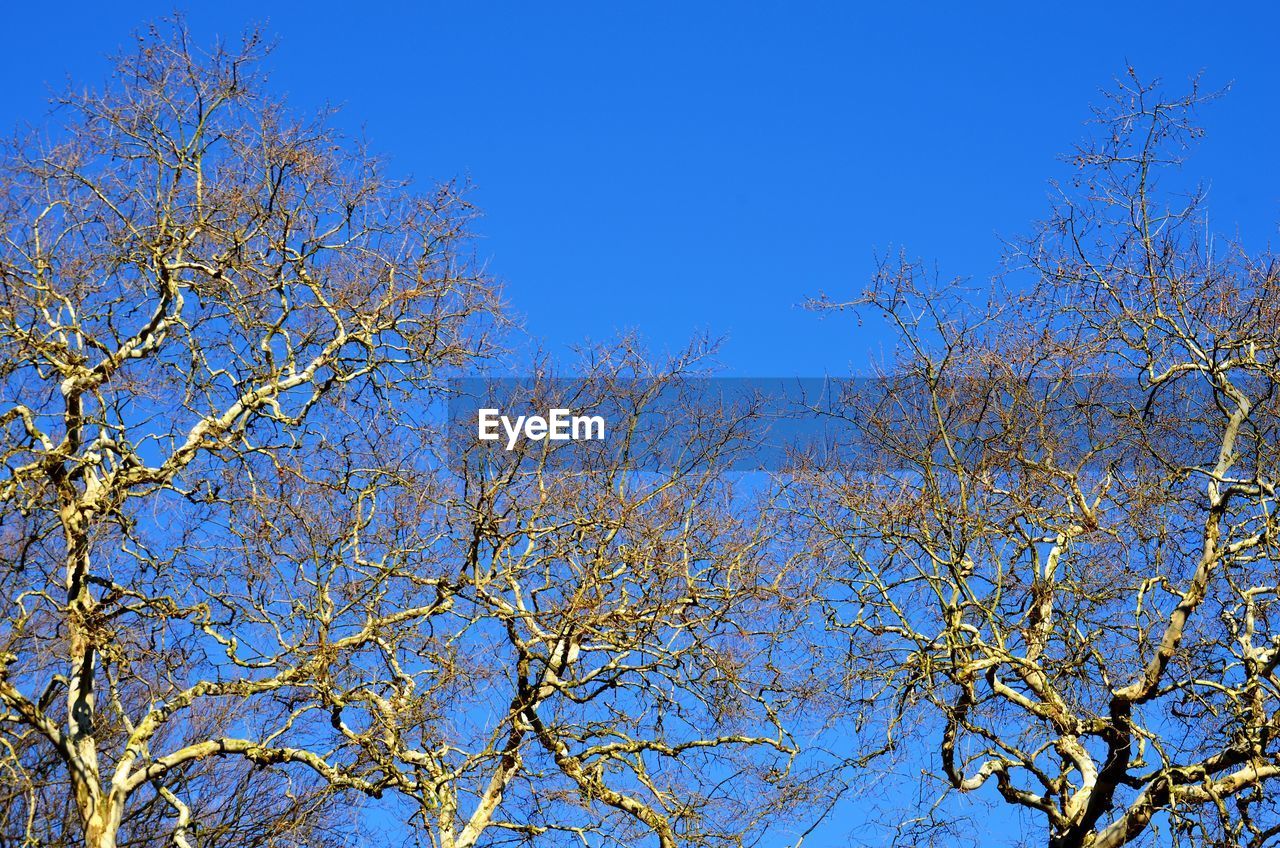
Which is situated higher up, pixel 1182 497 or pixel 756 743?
pixel 1182 497

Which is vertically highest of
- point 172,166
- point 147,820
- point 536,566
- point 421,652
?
point 172,166

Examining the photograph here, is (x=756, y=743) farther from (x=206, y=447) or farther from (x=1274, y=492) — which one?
(x=206, y=447)

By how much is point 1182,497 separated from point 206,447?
872cm

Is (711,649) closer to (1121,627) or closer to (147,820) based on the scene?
(1121,627)

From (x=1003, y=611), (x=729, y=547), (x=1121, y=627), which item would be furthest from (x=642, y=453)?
(x=1121, y=627)

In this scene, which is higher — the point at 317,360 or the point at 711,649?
the point at 317,360

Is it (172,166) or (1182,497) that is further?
(172,166)

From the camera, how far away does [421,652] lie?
39.8 feet

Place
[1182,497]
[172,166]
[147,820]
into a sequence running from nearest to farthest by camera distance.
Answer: [1182,497], [172,166], [147,820]

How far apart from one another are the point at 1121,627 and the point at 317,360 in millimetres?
7853

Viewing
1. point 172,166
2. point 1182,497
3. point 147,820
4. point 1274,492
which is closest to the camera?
point 1274,492

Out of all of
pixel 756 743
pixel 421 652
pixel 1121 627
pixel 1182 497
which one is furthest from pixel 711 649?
pixel 1182 497

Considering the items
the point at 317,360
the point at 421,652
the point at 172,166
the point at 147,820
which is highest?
the point at 172,166

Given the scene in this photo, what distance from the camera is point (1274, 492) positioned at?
1095 centimetres
